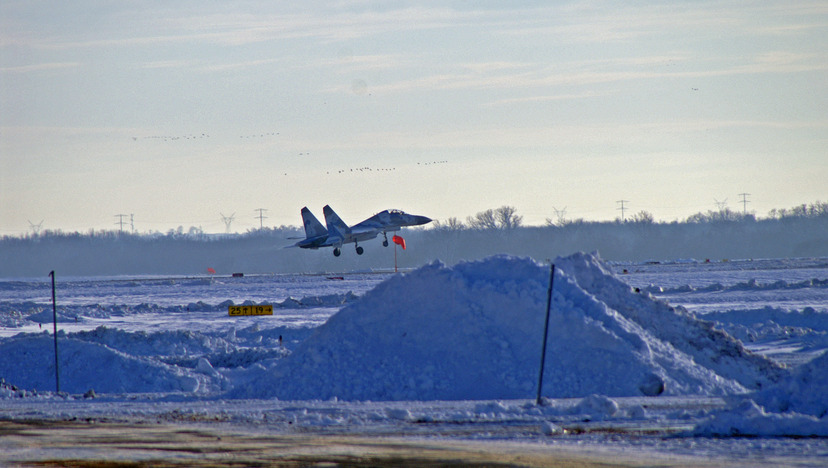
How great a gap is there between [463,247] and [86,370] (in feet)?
329

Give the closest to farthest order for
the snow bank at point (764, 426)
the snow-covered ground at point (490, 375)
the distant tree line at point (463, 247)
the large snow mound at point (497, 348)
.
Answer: the snow bank at point (764, 426) < the snow-covered ground at point (490, 375) < the large snow mound at point (497, 348) < the distant tree line at point (463, 247)

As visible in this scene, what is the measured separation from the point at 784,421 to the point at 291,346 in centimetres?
1760

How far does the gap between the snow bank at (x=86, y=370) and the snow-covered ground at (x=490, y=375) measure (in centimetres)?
4

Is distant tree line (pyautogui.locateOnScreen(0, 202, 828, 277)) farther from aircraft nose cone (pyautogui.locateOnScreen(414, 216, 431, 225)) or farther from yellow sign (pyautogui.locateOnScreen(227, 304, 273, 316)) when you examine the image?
yellow sign (pyautogui.locateOnScreen(227, 304, 273, 316))

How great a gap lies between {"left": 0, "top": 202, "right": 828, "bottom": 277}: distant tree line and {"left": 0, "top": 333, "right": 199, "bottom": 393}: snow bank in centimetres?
8604

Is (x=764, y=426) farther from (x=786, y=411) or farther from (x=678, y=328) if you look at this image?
(x=678, y=328)

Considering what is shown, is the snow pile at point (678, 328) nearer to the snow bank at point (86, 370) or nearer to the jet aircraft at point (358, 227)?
the snow bank at point (86, 370)

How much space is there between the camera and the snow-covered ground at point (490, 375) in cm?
1301

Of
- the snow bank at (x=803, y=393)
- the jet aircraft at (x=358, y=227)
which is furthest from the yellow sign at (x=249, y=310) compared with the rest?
the snow bank at (x=803, y=393)

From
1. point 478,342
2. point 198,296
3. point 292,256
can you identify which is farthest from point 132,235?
point 478,342

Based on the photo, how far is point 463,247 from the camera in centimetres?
12131

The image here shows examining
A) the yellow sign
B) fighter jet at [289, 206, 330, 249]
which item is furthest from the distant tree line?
the yellow sign

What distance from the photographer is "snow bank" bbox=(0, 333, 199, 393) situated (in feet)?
70.5

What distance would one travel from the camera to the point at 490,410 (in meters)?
14.8
